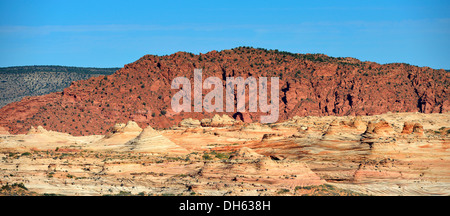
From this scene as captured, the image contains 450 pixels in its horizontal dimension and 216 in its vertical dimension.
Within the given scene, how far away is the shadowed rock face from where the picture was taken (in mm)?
127188

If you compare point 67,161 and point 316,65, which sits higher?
point 316,65

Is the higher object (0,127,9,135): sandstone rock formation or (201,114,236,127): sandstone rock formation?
(201,114,236,127): sandstone rock formation

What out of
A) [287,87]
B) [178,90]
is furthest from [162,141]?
[287,87]

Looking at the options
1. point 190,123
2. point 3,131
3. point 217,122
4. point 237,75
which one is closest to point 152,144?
point 217,122

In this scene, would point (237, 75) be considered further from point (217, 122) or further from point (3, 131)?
point (3, 131)

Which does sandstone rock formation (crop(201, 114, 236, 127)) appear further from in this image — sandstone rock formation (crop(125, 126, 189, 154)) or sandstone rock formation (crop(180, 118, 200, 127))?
sandstone rock formation (crop(125, 126, 189, 154))

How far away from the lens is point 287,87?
5738 inches

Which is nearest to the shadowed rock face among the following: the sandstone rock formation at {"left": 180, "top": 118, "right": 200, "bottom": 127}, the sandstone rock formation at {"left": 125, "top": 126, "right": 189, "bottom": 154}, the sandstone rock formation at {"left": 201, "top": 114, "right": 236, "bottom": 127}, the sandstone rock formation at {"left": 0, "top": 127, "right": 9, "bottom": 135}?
the sandstone rock formation at {"left": 0, "top": 127, "right": 9, "bottom": 135}

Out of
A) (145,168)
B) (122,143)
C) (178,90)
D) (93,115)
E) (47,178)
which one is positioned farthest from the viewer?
(178,90)

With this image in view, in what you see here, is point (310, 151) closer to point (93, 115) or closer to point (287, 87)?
point (93, 115)

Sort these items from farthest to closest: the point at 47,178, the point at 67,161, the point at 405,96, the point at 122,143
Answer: the point at 405,96
the point at 122,143
the point at 67,161
the point at 47,178

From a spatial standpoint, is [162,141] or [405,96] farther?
[405,96]
